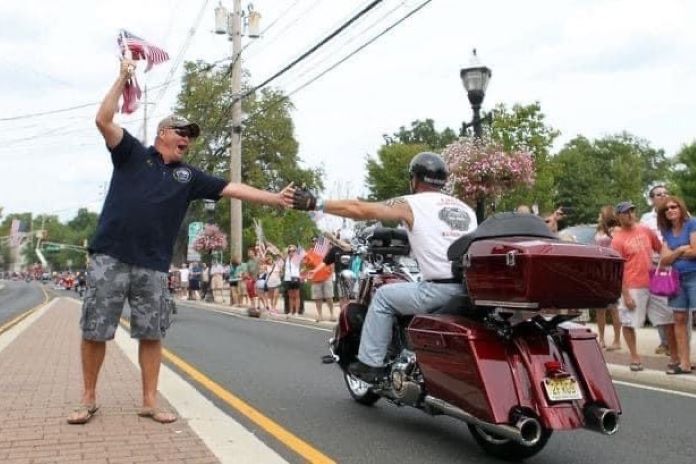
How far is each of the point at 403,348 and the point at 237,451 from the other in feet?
4.79

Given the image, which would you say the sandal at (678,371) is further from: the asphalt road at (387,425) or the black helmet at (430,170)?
the black helmet at (430,170)

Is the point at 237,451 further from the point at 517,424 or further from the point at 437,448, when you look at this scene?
the point at 517,424

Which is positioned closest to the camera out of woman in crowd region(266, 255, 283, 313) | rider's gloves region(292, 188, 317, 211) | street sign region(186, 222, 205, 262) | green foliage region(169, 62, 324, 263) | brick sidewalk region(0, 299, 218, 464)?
brick sidewalk region(0, 299, 218, 464)

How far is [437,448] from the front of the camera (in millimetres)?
5375

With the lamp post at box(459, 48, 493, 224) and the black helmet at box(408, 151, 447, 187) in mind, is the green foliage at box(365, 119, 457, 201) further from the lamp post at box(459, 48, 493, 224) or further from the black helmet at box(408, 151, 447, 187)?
the black helmet at box(408, 151, 447, 187)

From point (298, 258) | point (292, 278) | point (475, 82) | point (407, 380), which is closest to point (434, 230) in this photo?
point (407, 380)

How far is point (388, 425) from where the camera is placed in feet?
20.1

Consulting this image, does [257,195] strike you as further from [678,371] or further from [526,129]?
[526,129]

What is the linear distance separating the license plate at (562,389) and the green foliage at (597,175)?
61774 millimetres

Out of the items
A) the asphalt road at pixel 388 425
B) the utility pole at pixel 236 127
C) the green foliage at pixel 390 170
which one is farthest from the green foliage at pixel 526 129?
the green foliage at pixel 390 170

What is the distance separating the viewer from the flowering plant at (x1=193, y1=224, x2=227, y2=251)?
3738cm

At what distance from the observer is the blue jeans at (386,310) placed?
541 cm

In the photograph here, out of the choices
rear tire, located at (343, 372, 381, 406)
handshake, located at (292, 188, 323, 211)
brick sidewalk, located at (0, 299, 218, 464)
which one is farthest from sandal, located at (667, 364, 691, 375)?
brick sidewalk, located at (0, 299, 218, 464)

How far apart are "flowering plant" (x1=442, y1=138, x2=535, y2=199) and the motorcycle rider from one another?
8710mm
